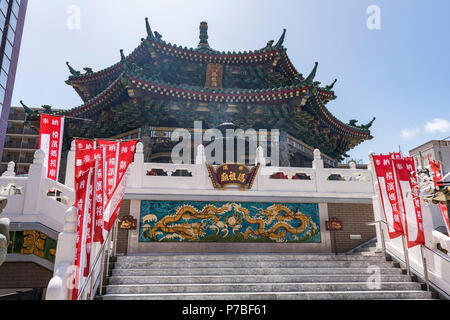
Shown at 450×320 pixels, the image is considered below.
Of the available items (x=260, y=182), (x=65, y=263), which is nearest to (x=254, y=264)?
(x=260, y=182)

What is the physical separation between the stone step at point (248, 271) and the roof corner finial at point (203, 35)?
608 inches

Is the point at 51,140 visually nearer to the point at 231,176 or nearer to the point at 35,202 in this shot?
the point at 35,202

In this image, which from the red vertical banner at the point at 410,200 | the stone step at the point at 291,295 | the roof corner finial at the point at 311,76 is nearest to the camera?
the stone step at the point at 291,295

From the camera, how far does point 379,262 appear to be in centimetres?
804

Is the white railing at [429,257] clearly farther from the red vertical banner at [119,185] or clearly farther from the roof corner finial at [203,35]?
the roof corner finial at [203,35]

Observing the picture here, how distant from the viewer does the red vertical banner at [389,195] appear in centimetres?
777

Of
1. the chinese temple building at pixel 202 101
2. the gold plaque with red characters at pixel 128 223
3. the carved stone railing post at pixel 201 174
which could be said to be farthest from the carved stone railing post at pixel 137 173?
the chinese temple building at pixel 202 101

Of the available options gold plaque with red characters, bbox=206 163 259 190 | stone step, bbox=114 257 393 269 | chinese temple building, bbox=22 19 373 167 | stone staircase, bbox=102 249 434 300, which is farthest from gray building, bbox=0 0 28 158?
stone staircase, bbox=102 249 434 300

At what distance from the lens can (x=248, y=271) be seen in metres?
7.37

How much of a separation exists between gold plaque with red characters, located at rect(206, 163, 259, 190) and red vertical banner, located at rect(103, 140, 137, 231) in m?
2.49

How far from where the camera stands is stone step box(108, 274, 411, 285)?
21.8ft

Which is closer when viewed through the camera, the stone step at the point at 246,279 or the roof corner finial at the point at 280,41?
the stone step at the point at 246,279

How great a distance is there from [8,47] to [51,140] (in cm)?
1601
